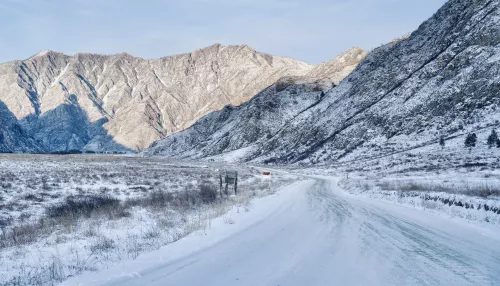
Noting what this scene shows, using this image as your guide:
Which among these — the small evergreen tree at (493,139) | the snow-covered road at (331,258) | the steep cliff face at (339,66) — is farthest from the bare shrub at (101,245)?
the steep cliff face at (339,66)

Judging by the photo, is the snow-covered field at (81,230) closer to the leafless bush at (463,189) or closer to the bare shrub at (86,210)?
the bare shrub at (86,210)

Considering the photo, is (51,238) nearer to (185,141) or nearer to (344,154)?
(344,154)

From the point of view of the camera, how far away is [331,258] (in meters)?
6.82

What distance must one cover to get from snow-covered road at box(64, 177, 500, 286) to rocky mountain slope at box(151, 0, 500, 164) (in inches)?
2118

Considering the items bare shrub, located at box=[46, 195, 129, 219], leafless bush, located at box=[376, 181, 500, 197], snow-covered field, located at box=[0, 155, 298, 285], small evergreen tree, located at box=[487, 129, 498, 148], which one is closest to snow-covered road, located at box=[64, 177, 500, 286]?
snow-covered field, located at box=[0, 155, 298, 285]

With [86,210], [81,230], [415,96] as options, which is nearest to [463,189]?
[81,230]

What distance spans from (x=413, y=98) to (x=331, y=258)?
77.9 m

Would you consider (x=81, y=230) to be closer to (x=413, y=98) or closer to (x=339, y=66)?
(x=413, y=98)

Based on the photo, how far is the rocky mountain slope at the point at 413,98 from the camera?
206 feet

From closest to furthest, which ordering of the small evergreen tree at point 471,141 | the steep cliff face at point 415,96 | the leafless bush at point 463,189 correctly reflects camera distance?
the leafless bush at point 463,189
the small evergreen tree at point 471,141
the steep cliff face at point 415,96

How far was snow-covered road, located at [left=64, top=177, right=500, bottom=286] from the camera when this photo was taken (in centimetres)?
570

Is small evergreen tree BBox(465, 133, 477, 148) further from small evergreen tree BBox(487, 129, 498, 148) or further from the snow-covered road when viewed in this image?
the snow-covered road

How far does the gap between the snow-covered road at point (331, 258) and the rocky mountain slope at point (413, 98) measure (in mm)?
53794

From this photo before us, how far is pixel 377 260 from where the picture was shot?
664 centimetres
